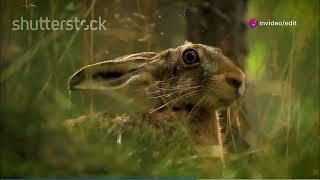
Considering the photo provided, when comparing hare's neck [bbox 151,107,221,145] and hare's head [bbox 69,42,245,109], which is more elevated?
hare's head [bbox 69,42,245,109]

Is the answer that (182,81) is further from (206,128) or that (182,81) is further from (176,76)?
(206,128)

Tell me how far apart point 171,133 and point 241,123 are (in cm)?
43

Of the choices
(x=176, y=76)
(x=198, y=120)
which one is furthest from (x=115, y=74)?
(x=198, y=120)

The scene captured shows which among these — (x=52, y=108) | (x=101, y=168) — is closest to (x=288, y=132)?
(x=101, y=168)

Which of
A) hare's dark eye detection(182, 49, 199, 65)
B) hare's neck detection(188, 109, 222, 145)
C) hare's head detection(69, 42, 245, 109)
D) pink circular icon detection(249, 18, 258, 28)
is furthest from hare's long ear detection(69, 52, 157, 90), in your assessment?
pink circular icon detection(249, 18, 258, 28)

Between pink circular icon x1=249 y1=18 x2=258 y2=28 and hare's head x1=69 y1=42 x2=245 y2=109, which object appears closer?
hare's head x1=69 y1=42 x2=245 y2=109

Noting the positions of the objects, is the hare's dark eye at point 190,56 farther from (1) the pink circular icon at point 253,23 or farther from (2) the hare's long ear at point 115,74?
(1) the pink circular icon at point 253,23

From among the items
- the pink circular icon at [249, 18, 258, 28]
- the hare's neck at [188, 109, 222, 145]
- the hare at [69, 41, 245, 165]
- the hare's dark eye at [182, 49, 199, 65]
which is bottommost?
the hare's neck at [188, 109, 222, 145]

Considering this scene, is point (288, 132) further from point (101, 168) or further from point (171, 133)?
point (101, 168)

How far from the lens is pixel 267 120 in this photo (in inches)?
140

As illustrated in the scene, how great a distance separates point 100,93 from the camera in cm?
350

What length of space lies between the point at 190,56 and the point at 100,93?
58cm

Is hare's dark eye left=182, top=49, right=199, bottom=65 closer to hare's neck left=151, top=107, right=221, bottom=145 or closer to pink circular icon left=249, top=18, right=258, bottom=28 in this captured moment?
hare's neck left=151, top=107, right=221, bottom=145

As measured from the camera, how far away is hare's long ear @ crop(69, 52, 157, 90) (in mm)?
3479
